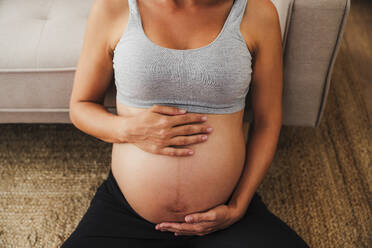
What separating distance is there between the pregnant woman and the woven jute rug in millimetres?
442

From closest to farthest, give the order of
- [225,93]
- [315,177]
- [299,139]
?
[225,93] → [315,177] → [299,139]

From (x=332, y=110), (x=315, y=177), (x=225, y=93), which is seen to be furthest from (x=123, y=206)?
(x=332, y=110)

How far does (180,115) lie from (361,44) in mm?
1586

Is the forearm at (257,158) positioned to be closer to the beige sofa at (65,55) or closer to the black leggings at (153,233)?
the black leggings at (153,233)

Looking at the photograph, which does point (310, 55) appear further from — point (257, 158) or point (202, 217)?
point (202, 217)

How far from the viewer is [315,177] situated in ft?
4.48

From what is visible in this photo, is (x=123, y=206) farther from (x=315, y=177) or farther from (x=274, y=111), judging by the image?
(x=315, y=177)

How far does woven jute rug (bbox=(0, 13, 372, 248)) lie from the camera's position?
3.97 ft

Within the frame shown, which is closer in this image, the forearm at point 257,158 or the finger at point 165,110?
the finger at point 165,110

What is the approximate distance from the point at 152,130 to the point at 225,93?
0.63ft

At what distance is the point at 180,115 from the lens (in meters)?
0.80

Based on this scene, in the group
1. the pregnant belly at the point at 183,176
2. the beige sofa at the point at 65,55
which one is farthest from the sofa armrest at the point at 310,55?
the pregnant belly at the point at 183,176

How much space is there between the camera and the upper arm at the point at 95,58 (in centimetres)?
83

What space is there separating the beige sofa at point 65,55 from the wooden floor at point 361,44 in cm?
71
